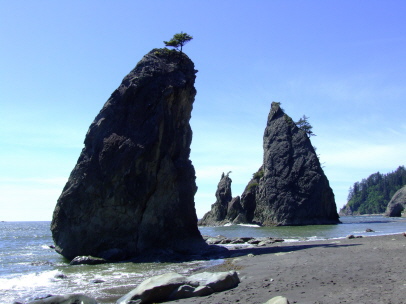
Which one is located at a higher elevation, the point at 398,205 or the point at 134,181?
the point at 134,181

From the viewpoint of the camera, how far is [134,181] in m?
26.2

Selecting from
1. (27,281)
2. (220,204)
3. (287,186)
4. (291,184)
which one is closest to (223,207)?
(220,204)

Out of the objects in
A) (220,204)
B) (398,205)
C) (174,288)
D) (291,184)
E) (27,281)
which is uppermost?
(291,184)

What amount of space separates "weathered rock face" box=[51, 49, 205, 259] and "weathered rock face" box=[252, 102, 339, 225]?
172ft

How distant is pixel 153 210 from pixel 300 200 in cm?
5605

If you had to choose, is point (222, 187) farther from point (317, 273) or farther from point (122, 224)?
point (317, 273)

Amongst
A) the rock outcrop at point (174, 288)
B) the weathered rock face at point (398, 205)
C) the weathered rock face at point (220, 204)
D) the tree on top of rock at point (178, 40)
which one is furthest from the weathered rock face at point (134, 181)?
the weathered rock face at point (398, 205)

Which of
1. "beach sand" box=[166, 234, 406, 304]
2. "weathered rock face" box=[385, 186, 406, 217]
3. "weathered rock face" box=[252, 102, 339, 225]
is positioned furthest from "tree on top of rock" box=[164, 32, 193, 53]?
"weathered rock face" box=[385, 186, 406, 217]

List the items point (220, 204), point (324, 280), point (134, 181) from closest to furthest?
point (324, 280), point (134, 181), point (220, 204)

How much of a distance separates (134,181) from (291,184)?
194 feet

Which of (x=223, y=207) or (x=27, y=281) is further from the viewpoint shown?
(x=223, y=207)

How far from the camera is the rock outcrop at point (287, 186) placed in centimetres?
7712

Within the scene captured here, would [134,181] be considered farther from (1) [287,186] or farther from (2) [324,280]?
(1) [287,186]

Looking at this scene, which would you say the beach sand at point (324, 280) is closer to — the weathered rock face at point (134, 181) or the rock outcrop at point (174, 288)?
the rock outcrop at point (174, 288)
